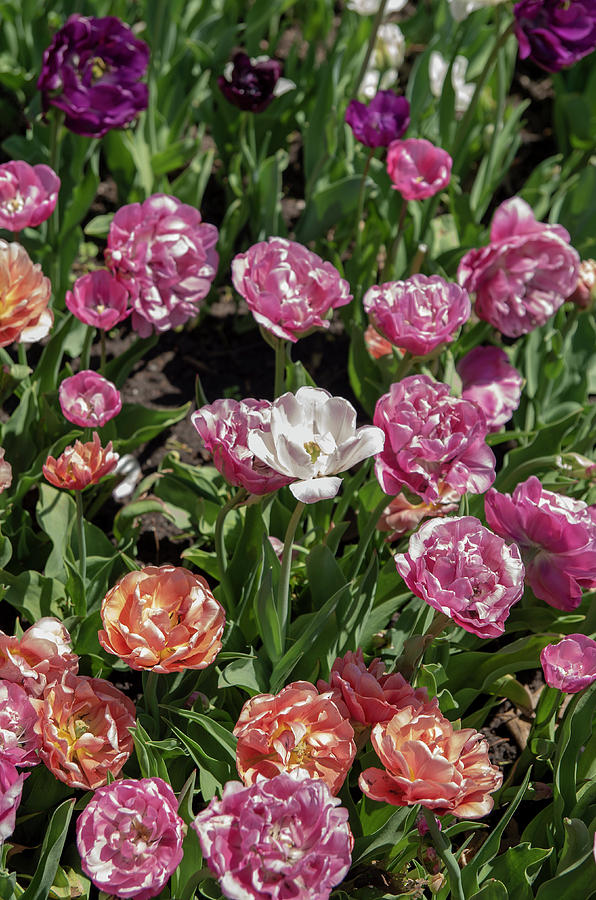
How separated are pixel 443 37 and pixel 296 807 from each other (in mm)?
2269

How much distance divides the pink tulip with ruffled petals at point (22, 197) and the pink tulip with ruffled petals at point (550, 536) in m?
0.98

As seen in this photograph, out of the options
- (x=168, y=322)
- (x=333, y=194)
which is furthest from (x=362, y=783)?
(x=333, y=194)

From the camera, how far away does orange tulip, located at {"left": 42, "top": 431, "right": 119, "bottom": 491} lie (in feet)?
4.78

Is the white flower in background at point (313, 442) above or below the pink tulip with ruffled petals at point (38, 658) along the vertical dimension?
above

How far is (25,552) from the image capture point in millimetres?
1768

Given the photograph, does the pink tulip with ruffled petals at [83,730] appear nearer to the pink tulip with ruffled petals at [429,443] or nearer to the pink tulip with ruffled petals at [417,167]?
the pink tulip with ruffled petals at [429,443]

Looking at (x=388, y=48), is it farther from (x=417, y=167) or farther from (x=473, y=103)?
(x=417, y=167)

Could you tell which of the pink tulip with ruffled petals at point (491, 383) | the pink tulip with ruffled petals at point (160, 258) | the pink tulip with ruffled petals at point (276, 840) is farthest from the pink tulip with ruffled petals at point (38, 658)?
the pink tulip with ruffled petals at point (491, 383)

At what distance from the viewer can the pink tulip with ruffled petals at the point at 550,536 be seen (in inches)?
52.5

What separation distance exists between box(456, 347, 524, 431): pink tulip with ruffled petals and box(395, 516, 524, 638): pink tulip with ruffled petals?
2.12 feet

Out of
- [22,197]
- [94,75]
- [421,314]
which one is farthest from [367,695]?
[94,75]

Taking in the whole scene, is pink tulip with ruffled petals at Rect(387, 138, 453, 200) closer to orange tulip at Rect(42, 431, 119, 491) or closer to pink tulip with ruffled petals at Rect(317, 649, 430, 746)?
orange tulip at Rect(42, 431, 119, 491)

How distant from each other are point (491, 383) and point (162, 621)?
1.01 meters

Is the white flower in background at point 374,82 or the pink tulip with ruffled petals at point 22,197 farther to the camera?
the white flower in background at point 374,82
